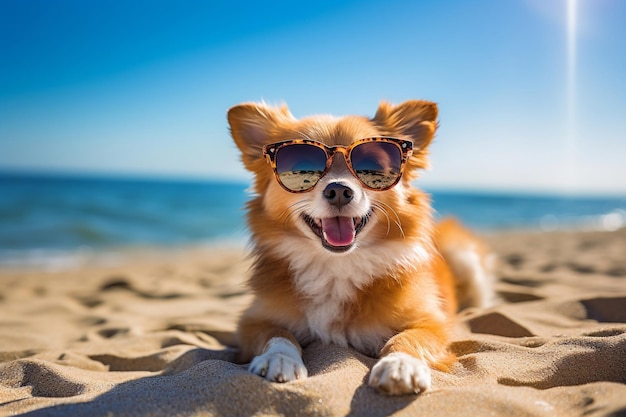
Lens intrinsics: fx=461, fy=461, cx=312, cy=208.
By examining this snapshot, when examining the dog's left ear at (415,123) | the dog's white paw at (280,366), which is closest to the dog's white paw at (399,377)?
the dog's white paw at (280,366)

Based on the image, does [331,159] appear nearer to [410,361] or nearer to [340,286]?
[340,286]

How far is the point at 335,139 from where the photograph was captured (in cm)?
274

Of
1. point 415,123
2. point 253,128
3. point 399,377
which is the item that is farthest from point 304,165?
point 399,377

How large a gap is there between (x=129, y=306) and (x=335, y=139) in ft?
9.23

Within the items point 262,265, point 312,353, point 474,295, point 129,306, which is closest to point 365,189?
point 262,265

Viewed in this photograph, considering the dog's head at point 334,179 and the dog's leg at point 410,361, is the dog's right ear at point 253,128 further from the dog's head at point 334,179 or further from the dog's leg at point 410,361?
the dog's leg at point 410,361

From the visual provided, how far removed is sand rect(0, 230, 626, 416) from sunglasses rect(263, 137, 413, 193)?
3.03 feet

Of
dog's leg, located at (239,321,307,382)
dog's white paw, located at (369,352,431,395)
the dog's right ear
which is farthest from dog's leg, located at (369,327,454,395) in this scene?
the dog's right ear

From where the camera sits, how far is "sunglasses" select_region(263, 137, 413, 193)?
2602 millimetres

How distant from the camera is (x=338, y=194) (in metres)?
2.40

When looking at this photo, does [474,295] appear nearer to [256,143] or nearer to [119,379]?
[256,143]

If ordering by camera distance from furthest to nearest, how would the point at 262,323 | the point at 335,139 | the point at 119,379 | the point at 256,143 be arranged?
the point at 256,143
the point at 335,139
the point at 262,323
the point at 119,379

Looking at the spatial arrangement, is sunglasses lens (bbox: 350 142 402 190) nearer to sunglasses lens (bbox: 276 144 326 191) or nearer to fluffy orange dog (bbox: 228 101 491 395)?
fluffy orange dog (bbox: 228 101 491 395)

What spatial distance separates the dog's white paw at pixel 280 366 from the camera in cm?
186
